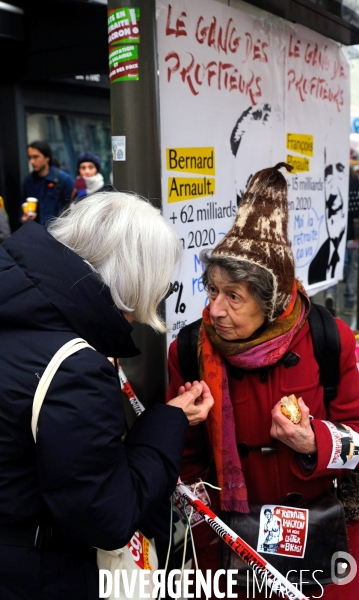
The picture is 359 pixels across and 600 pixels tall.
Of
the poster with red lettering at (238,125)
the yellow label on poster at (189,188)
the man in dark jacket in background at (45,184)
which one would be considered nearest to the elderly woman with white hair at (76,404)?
the poster with red lettering at (238,125)

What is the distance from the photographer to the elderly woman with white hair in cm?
137

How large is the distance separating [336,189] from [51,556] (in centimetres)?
347

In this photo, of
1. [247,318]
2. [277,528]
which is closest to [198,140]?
[247,318]

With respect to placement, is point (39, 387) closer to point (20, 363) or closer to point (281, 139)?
point (20, 363)

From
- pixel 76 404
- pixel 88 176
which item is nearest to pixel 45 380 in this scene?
pixel 76 404

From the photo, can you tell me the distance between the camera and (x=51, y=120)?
739cm

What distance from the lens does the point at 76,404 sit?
4.45ft

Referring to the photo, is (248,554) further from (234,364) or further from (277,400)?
(234,364)

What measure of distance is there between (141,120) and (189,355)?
88 centimetres

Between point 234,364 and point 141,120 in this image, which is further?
point 141,120

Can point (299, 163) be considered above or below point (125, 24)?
below

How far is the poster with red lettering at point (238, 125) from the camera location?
2592mm

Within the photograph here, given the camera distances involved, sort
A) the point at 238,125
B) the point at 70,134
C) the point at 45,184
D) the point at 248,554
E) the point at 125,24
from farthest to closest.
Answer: the point at 70,134 → the point at 45,184 → the point at 238,125 → the point at 125,24 → the point at 248,554

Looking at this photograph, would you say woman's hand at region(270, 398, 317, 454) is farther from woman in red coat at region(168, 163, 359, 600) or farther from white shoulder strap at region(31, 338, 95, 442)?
white shoulder strap at region(31, 338, 95, 442)
